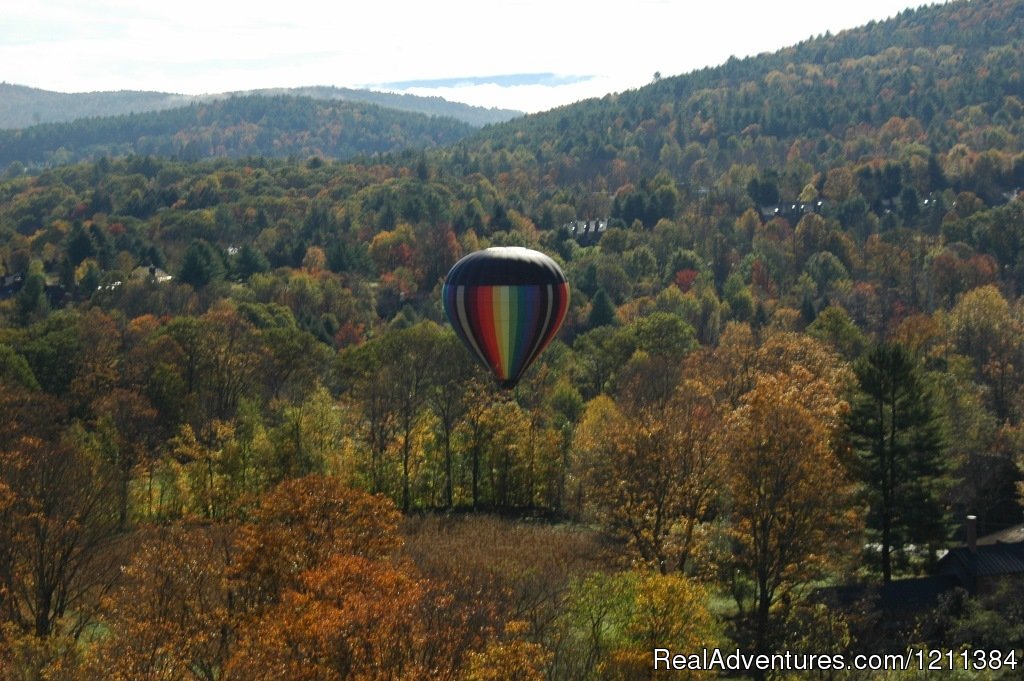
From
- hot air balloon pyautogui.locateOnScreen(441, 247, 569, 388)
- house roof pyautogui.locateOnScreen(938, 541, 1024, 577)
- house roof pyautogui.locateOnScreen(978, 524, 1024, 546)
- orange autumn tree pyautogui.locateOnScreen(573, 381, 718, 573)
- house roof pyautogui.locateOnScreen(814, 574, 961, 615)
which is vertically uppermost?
hot air balloon pyautogui.locateOnScreen(441, 247, 569, 388)

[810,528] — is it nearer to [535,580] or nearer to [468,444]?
[535,580]

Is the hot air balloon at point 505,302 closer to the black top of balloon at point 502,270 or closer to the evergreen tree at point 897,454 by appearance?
the black top of balloon at point 502,270

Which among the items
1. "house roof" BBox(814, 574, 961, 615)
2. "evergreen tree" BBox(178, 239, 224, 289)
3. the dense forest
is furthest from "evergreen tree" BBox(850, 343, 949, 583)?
"evergreen tree" BBox(178, 239, 224, 289)

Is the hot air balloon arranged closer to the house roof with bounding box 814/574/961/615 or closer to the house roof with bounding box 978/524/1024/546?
the house roof with bounding box 814/574/961/615

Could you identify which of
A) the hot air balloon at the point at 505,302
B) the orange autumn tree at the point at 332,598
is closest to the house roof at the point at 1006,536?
the hot air balloon at the point at 505,302

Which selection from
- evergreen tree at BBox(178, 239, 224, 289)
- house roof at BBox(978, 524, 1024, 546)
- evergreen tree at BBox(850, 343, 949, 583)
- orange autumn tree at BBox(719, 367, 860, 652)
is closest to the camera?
orange autumn tree at BBox(719, 367, 860, 652)

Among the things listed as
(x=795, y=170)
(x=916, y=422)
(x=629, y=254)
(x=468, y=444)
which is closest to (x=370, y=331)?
(x=629, y=254)
